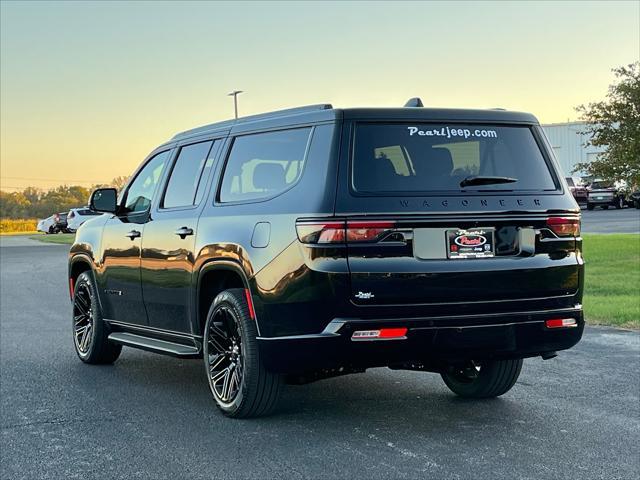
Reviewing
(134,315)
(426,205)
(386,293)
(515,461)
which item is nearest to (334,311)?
(386,293)

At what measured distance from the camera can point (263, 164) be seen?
6.41 meters

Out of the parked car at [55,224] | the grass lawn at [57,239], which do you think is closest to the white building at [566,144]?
the grass lawn at [57,239]

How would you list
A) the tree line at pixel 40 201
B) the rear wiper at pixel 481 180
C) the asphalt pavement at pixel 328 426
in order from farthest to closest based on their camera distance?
the tree line at pixel 40 201, the rear wiper at pixel 481 180, the asphalt pavement at pixel 328 426

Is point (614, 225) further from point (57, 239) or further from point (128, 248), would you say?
point (57, 239)

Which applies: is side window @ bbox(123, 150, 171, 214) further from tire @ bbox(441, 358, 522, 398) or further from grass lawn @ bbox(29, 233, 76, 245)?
grass lawn @ bbox(29, 233, 76, 245)

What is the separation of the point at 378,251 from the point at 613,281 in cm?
1178

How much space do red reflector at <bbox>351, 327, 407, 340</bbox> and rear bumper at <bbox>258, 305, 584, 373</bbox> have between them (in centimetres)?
2

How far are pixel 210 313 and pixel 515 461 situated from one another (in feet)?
7.73

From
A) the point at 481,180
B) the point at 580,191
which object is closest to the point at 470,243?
the point at 481,180

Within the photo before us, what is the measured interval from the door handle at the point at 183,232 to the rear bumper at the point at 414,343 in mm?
1281

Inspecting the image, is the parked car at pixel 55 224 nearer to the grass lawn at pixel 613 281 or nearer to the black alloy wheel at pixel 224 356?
the grass lawn at pixel 613 281

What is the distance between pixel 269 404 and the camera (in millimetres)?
6238

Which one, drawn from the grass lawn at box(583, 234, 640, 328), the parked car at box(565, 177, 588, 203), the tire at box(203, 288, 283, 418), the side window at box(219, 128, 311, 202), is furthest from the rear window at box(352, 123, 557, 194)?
the parked car at box(565, 177, 588, 203)

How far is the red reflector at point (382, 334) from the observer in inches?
218
